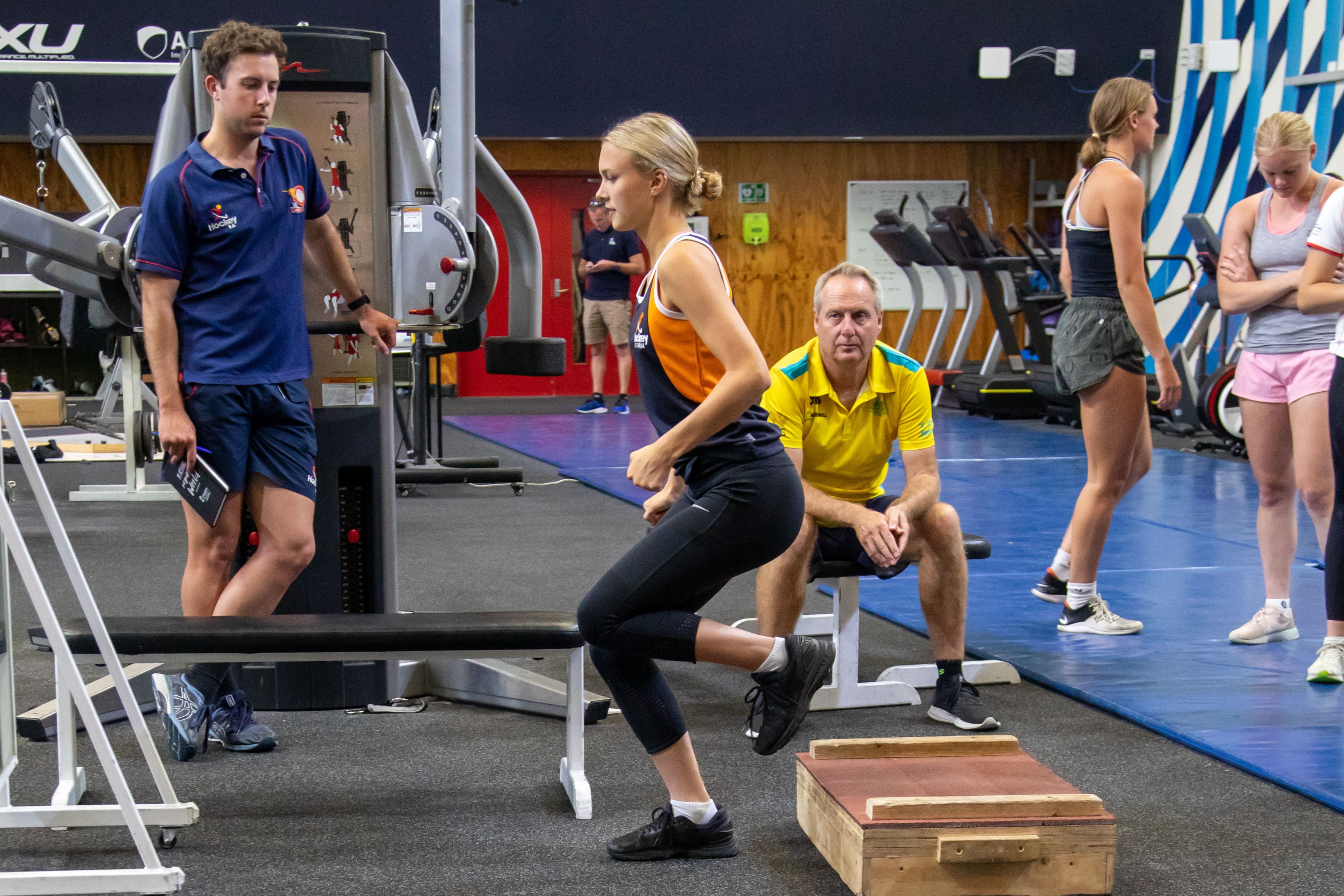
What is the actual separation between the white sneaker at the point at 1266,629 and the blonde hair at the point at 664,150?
2242 millimetres

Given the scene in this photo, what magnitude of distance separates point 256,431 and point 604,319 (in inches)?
298

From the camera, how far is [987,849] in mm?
1990

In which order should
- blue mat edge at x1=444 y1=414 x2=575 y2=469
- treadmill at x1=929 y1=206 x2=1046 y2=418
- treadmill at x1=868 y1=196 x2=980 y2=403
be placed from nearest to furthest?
1. blue mat edge at x1=444 y1=414 x2=575 y2=469
2. treadmill at x1=929 y1=206 x2=1046 y2=418
3. treadmill at x1=868 y1=196 x2=980 y2=403

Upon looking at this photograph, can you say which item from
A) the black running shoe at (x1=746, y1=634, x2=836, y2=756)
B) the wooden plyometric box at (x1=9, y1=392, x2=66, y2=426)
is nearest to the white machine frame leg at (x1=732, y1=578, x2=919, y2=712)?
the black running shoe at (x1=746, y1=634, x2=836, y2=756)

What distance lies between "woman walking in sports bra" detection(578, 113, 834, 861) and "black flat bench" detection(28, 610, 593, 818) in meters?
0.31

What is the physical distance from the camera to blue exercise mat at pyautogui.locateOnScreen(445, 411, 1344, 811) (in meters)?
2.84

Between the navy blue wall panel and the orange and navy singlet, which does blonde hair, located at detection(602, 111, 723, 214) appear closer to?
the orange and navy singlet

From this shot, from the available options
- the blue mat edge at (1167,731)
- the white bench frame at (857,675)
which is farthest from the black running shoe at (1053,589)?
the white bench frame at (857,675)

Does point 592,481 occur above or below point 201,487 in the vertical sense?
below

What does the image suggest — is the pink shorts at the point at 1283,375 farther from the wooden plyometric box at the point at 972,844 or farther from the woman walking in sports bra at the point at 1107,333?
the wooden plyometric box at the point at 972,844

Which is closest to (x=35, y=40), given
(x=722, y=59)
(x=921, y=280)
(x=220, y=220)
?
(x=722, y=59)

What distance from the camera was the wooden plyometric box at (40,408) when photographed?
9.25 meters

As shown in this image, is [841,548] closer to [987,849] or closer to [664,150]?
[987,849]

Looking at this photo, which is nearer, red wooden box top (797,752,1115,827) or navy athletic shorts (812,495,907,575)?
red wooden box top (797,752,1115,827)
